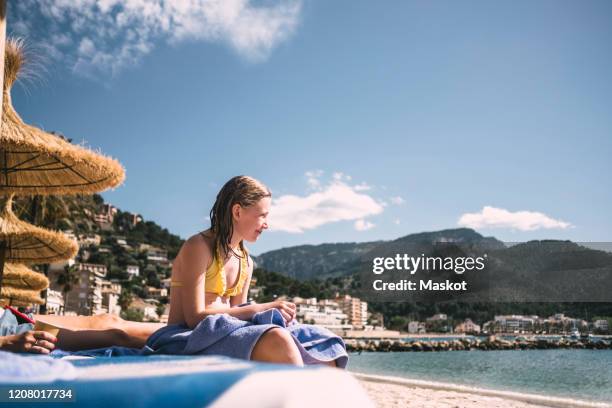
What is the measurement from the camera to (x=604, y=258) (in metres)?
65.5

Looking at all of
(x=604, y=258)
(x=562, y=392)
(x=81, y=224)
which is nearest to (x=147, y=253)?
(x=81, y=224)

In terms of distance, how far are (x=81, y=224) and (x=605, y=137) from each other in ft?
259

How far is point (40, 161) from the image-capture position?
203 inches

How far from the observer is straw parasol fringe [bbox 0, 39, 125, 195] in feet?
16.2

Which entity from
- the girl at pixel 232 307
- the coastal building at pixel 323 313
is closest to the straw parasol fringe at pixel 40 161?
the girl at pixel 232 307

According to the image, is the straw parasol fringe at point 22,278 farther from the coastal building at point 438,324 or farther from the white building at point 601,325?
the coastal building at point 438,324

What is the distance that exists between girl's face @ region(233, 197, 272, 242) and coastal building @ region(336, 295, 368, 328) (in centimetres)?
9072

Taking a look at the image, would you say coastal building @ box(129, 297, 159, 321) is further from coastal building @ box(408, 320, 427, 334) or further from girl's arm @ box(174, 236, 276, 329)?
girl's arm @ box(174, 236, 276, 329)

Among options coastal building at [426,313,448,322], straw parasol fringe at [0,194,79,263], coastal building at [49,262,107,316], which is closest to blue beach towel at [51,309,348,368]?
straw parasol fringe at [0,194,79,263]

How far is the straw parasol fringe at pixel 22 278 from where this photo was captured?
33.8ft

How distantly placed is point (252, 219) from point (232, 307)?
1.26 feet

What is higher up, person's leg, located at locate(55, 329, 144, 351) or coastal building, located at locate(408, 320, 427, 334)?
person's leg, located at locate(55, 329, 144, 351)

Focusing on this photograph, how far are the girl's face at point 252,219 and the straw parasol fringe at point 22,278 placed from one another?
961 centimetres

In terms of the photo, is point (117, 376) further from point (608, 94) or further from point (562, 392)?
point (608, 94)
